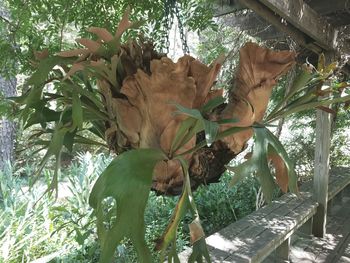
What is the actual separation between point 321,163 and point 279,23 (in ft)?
5.21

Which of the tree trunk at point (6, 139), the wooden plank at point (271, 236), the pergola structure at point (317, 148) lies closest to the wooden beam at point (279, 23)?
the pergola structure at point (317, 148)

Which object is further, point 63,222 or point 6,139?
point 6,139

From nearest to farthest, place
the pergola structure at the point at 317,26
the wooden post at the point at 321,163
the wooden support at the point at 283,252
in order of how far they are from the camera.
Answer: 1. the pergola structure at the point at 317,26
2. the wooden support at the point at 283,252
3. the wooden post at the point at 321,163

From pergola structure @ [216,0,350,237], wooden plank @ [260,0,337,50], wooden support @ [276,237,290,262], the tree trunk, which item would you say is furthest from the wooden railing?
the tree trunk

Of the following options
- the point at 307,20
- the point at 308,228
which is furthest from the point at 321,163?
the point at 307,20

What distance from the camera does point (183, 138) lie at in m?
0.54

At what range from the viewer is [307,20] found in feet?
6.73

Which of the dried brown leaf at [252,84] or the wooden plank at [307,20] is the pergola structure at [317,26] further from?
the dried brown leaf at [252,84]

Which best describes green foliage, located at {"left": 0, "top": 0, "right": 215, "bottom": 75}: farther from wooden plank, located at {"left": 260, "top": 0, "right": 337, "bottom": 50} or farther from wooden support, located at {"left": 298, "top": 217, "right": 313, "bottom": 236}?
wooden support, located at {"left": 298, "top": 217, "right": 313, "bottom": 236}

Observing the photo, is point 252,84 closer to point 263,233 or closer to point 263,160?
point 263,160

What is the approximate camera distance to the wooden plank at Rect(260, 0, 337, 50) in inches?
65.0

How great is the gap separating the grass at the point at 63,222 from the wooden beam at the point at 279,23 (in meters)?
0.89

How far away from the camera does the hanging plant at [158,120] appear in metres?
0.48

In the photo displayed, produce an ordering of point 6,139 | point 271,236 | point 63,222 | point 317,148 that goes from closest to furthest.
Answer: point 271,236 → point 63,222 → point 317,148 → point 6,139
